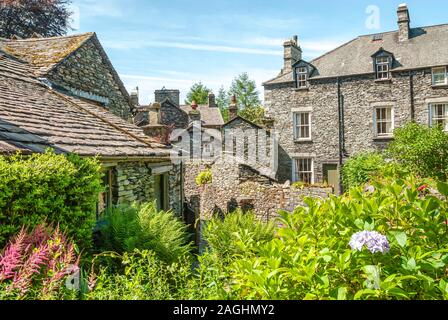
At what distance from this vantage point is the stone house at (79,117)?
7.06 metres

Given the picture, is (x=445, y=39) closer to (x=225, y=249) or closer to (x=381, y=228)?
(x=225, y=249)

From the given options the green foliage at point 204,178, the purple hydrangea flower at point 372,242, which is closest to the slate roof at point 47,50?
the green foliage at point 204,178

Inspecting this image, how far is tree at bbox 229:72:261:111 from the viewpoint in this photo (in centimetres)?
5625

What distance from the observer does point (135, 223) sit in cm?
600

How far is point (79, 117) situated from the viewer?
948 cm

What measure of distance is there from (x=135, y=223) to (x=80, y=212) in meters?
0.98

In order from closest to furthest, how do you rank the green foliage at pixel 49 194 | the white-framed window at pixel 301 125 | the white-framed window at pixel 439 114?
the green foliage at pixel 49 194 → the white-framed window at pixel 439 114 → the white-framed window at pixel 301 125

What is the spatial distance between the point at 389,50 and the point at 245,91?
115 feet

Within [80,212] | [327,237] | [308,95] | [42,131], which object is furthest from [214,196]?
[327,237]

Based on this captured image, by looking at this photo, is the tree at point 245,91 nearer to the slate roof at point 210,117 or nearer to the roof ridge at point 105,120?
the slate roof at point 210,117

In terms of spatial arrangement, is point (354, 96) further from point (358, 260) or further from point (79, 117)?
point (358, 260)

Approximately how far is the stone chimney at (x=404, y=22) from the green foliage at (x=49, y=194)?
2248cm

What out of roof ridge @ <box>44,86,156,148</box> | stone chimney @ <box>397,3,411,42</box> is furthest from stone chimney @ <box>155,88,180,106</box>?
roof ridge @ <box>44,86,156,148</box>

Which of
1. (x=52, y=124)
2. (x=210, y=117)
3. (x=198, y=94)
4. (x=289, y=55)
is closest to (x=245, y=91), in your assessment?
(x=198, y=94)
